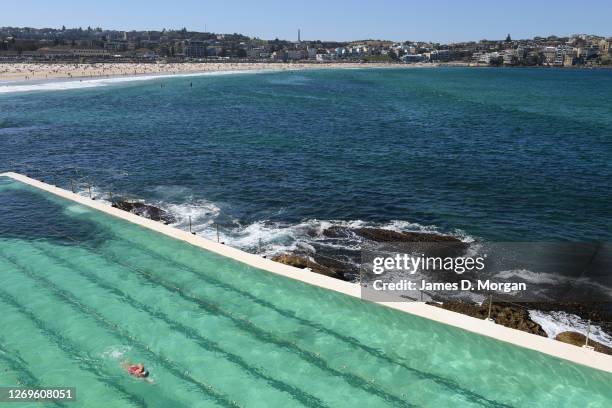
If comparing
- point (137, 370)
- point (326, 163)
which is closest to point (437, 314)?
point (137, 370)

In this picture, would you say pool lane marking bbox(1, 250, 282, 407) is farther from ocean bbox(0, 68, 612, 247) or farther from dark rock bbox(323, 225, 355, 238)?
dark rock bbox(323, 225, 355, 238)

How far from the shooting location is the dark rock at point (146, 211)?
101ft

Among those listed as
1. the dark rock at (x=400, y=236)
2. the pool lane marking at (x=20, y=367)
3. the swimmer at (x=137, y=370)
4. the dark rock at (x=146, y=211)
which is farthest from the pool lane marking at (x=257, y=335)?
the dark rock at (x=400, y=236)

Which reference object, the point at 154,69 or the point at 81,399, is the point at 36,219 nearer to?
the point at 81,399

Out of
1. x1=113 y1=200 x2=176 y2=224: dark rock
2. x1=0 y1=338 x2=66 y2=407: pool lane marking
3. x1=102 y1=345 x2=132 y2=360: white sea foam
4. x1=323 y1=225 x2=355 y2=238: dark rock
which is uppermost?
x1=113 y1=200 x2=176 y2=224: dark rock

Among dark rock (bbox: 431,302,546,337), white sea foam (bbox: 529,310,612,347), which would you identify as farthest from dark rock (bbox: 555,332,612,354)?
dark rock (bbox: 431,302,546,337)

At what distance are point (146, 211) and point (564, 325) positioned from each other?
25.0 metres

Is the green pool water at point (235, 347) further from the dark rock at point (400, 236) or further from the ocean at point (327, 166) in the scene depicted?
the dark rock at point (400, 236)

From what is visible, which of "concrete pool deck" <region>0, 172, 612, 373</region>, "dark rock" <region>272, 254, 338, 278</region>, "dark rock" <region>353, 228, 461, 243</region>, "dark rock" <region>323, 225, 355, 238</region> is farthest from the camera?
"dark rock" <region>323, 225, 355, 238</region>

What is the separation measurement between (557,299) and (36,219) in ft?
95.8

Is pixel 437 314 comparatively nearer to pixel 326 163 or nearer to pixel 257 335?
pixel 257 335

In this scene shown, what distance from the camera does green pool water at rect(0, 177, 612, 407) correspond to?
14641mm

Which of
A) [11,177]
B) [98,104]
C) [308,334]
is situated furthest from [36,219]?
[98,104]

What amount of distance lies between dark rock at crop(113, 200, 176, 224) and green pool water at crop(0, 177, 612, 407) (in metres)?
7.25
